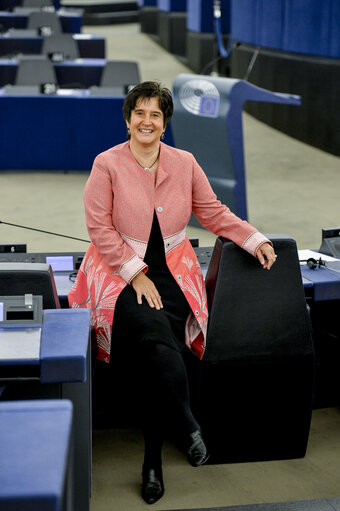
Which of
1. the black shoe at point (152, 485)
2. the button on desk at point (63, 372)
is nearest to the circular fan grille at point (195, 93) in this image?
the black shoe at point (152, 485)

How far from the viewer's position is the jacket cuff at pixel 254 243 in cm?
253

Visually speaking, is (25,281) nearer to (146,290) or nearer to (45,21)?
(146,290)

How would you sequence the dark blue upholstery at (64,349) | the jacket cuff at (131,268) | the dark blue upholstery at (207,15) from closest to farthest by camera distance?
the dark blue upholstery at (64,349), the jacket cuff at (131,268), the dark blue upholstery at (207,15)

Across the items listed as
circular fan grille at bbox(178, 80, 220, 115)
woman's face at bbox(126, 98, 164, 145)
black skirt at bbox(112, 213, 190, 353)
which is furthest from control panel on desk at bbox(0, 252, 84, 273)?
circular fan grille at bbox(178, 80, 220, 115)

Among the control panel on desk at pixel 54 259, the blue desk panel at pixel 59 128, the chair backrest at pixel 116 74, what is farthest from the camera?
the chair backrest at pixel 116 74

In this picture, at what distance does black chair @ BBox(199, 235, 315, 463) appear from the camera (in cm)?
260

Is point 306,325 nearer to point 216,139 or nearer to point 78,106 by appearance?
point 216,139

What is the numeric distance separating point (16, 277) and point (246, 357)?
854 mm

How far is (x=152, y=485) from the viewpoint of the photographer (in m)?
2.54

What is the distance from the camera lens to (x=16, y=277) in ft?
7.45

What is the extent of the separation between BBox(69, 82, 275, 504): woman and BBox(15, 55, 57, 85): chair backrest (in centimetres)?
636

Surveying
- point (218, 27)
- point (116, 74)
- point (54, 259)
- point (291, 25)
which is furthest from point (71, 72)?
point (54, 259)

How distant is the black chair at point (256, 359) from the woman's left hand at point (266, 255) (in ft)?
0.11

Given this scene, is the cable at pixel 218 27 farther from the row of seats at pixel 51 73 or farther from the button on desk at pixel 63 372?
the button on desk at pixel 63 372
